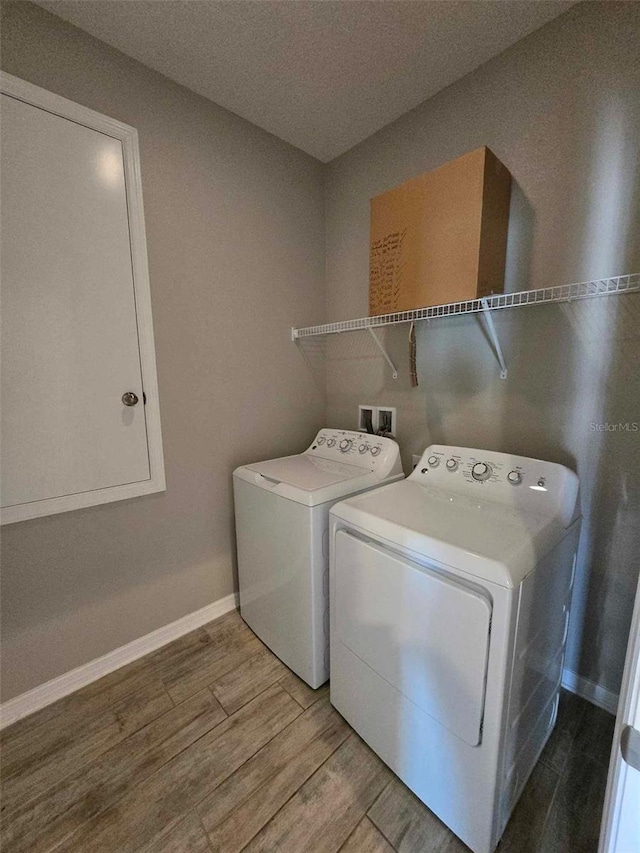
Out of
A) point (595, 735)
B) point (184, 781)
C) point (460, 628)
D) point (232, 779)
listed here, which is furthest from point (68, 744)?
point (595, 735)

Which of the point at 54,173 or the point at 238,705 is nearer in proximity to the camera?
the point at 54,173

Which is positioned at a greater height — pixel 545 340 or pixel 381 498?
pixel 545 340

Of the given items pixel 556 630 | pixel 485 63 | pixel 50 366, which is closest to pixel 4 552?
pixel 50 366

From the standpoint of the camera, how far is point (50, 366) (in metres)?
1.25

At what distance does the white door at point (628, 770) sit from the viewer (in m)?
0.48

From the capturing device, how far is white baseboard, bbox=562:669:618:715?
131 centimetres

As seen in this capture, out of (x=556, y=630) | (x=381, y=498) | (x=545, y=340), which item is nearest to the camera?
(x=556, y=630)

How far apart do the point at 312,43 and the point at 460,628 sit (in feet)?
6.61

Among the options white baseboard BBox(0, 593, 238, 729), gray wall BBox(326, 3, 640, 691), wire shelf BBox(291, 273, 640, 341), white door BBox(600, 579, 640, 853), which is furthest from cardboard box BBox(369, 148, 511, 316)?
white baseboard BBox(0, 593, 238, 729)

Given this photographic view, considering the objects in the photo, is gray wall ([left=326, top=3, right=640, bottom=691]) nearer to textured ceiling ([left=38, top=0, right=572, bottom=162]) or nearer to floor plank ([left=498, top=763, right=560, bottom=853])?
textured ceiling ([left=38, top=0, right=572, bottom=162])

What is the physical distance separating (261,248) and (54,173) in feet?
2.88

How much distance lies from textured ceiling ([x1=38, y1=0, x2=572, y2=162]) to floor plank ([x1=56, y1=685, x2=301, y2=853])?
252 centimetres

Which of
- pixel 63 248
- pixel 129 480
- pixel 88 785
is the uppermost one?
pixel 63 248

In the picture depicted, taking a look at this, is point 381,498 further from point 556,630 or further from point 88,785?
point 88,785
